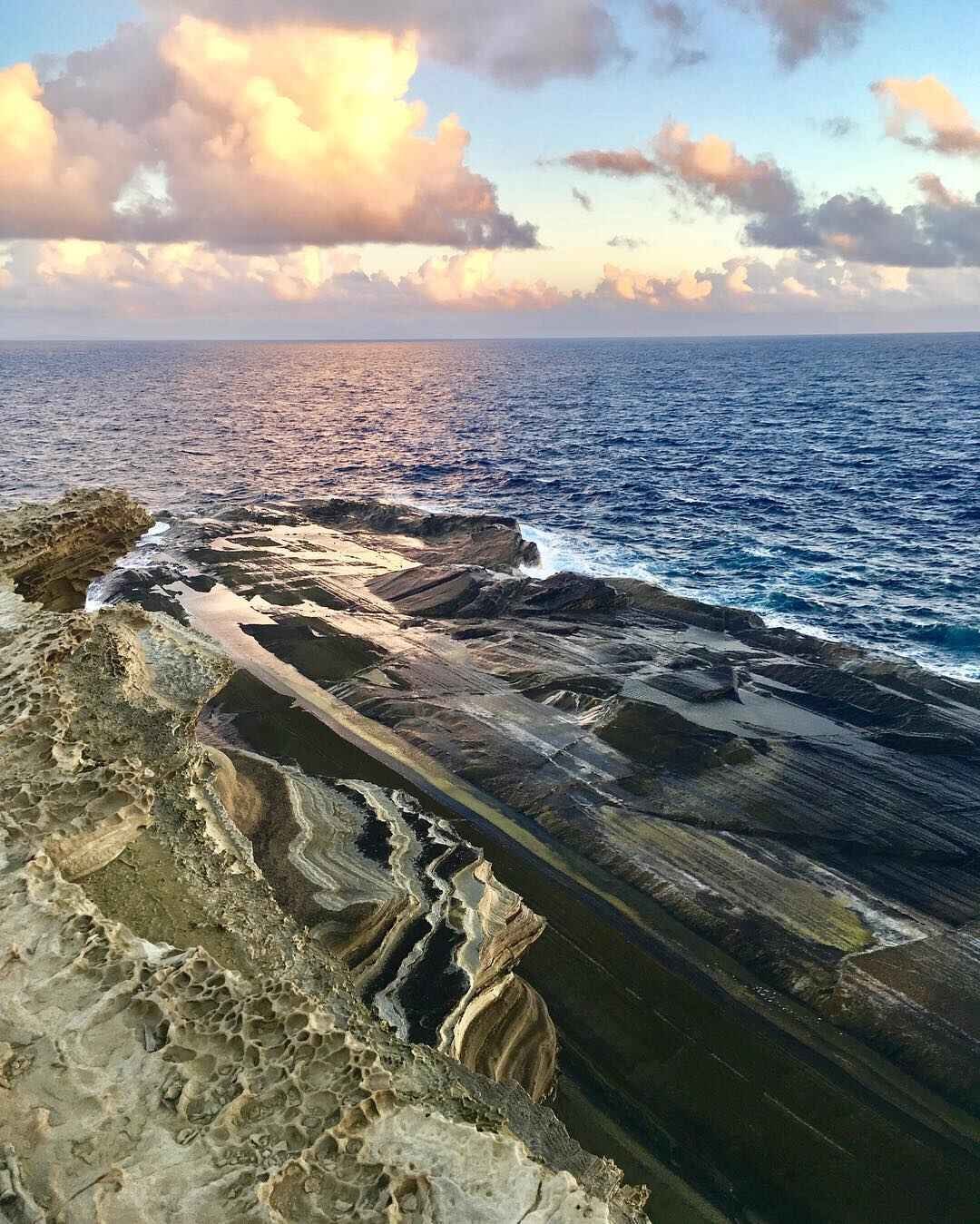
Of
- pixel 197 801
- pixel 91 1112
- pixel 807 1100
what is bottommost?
pixel 807 1100

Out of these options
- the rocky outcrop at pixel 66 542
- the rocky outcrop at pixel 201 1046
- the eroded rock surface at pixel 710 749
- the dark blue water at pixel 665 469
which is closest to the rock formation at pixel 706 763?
the eroded rock surface at pixel 710 749

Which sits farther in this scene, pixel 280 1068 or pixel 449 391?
pixel 449 391

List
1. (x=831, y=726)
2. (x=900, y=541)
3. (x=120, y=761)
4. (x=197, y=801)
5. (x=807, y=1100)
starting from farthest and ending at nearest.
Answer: (x=900, y=541) < (x=831, y=726) < (x=197, y=801) < (x=120, y=761) < (x=807, y=1100)

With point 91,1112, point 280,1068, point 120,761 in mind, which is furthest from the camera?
point 120,761

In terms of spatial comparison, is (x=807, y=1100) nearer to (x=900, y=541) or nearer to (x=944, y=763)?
(x=944, y=763)

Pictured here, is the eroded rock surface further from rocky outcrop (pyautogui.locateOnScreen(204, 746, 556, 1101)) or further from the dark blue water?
the dark blue water

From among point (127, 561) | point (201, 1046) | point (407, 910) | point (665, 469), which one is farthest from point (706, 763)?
point (665, 469)

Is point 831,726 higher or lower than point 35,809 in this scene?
lower

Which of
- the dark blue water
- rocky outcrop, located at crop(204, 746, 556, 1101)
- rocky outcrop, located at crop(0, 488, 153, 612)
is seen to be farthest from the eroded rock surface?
the dark blue water

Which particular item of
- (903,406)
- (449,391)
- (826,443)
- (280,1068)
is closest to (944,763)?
(280,1068)
